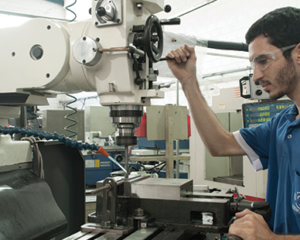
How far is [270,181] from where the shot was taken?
93cm

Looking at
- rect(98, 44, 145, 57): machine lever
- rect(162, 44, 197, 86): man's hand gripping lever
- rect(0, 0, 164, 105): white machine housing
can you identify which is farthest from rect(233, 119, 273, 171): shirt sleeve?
rect(98, 44, 145, 57): machine lever

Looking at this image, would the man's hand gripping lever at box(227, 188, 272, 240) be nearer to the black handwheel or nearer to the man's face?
the man's face

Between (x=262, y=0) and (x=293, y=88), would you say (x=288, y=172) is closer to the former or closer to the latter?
(x=293, y=88)

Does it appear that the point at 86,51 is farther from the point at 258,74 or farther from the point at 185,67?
the point at 258,74

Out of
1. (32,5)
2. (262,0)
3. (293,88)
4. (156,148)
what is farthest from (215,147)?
(32,5)

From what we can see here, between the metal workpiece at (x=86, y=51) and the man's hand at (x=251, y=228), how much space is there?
59 cm

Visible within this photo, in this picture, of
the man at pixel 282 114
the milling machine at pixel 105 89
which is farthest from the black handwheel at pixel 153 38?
the man at pixel 282 114

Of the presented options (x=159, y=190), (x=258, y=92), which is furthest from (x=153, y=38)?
(x=258, y=92)

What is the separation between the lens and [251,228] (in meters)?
0.61

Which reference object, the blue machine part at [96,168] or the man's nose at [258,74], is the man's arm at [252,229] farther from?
the blue machine part at [96,168]

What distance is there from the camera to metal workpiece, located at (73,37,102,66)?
79 cm

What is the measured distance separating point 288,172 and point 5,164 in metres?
0.84

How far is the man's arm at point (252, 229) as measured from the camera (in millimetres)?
597

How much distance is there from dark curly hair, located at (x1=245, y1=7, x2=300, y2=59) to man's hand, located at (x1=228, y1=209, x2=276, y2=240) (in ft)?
1.60
